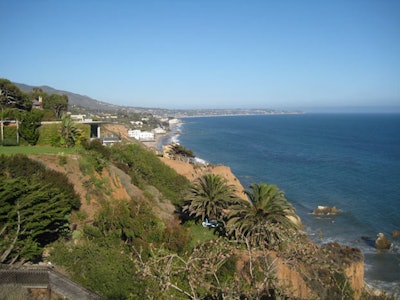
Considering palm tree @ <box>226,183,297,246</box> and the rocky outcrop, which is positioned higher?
palm tree @ <box>226,183,297,246</box>

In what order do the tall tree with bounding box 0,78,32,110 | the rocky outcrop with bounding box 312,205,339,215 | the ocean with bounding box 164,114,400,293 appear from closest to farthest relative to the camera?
the ocean with bounding box 164,114,400,293 < the tall tree with bounding box 0,78,32,110 < the rocky outcrop with bounding box 312,205,339,215

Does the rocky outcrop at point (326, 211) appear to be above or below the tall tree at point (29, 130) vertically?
below

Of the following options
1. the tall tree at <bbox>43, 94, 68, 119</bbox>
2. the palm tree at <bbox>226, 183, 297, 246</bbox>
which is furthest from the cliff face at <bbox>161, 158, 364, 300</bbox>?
the tall tree at <bbox>43, 94, 68, 119</bbox>

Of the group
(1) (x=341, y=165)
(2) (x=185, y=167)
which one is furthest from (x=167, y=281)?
(1) (x=341, y=165)

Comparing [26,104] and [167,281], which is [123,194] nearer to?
[167,281]

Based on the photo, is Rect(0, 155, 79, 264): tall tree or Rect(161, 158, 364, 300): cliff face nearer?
Rect(161, 158, 364, 300): cliff face

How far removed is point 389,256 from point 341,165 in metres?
40.5

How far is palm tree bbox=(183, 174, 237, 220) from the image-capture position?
1928 cm

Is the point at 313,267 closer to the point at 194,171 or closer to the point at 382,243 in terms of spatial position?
the point at 382,243

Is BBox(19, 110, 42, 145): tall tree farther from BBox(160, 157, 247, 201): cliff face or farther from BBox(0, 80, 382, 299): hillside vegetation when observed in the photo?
BBox(160, 157, 247, 201): cliff face

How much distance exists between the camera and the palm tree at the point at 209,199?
19281mm

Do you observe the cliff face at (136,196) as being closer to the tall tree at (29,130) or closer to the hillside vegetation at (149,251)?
the hillside vegetation at (149,251)

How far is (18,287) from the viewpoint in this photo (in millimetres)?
9383

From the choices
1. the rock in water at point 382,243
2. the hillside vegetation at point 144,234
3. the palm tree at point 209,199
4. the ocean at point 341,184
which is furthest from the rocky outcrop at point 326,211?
the palm tree at point 209,199
